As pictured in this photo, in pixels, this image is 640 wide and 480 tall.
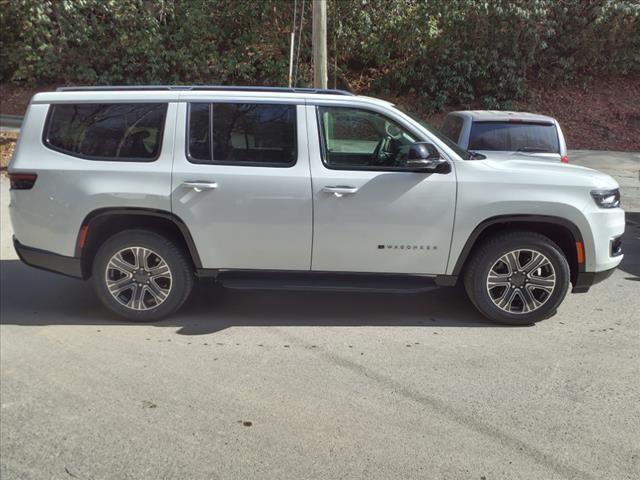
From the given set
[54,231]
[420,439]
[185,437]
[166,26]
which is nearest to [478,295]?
[420,439]

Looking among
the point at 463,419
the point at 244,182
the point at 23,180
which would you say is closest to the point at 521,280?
the point at 463,419

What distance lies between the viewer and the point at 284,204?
4609 millimetres

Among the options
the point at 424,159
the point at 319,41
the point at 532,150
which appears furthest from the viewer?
the point at 319,41

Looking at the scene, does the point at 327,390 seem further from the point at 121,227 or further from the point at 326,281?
the point at 121,227

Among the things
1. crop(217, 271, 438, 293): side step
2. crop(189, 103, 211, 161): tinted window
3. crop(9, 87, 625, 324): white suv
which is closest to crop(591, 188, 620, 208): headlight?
crop(9, 87, 625, 324): white suv

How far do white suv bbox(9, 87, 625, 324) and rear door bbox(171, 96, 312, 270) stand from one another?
0.4 inches

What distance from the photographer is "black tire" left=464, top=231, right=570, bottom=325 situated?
4688mm

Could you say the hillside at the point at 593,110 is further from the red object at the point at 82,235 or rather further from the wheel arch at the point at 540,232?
the red object at the point at 82,235

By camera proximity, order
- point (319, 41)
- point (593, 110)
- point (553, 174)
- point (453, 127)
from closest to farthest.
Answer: point (553, 174) → point (453, 127) → point (319, 41) → point (593, 110)

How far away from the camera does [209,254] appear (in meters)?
4.76

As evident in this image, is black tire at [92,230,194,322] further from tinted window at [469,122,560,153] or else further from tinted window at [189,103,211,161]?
tinted window at [469,122,560,153]

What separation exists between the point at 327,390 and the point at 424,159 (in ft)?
6.28

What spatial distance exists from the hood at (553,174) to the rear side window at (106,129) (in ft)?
8.88

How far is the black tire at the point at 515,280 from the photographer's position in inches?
185
